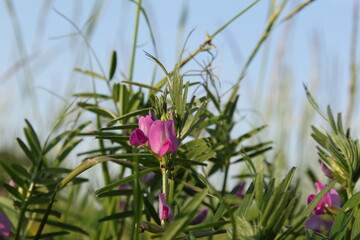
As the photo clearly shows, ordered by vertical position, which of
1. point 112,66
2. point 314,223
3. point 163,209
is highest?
point 112,66

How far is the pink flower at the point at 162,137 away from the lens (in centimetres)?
67

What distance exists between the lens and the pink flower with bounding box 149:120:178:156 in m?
0.67

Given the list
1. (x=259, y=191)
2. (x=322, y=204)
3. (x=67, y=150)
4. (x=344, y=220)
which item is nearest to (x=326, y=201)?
(x=322, y=204)

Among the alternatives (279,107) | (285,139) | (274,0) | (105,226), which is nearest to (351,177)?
(105,226)

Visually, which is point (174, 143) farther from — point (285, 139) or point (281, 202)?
point (285, 139)

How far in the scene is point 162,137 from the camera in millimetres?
667

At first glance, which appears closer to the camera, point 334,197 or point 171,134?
point 171,134

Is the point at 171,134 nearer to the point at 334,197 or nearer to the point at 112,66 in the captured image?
the point at 334,197

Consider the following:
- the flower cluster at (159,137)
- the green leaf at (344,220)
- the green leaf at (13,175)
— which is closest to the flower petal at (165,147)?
the flower cluster at (159,137)

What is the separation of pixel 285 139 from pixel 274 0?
75 centimetres

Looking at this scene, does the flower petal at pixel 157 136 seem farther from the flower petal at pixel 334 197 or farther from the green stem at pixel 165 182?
the flower petal at pixel 334 197

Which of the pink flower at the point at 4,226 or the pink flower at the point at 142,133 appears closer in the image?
the pink flower at the point at 142,133

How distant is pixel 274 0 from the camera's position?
63.7 inches

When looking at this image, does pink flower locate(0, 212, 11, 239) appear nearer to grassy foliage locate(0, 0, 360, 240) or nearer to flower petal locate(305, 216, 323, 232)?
grassy foliage locate(0, 0, 360, 240)
